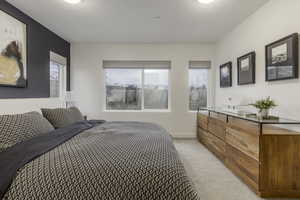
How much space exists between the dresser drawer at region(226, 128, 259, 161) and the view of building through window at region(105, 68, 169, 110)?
2.57m

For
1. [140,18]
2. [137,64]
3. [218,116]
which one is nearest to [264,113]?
[218,116]

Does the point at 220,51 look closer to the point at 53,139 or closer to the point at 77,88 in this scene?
the point at 77,88

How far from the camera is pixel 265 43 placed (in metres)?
3.06

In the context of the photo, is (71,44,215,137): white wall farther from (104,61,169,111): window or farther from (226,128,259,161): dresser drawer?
(226,128,259,161): dresser drawer

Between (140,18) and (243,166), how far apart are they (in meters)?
2.74

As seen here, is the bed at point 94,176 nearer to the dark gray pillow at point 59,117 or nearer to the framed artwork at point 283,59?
the dark gray pillow at point 59,117

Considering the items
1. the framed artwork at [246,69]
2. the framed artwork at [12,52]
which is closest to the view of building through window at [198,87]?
the framed artwork at [246,69]

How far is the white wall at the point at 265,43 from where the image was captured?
8.17 feet

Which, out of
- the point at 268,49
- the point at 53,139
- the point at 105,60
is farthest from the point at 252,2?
the point at 105,60

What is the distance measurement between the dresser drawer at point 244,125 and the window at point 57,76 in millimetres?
3598

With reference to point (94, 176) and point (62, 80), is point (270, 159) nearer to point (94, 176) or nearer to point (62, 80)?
point (94, 176)

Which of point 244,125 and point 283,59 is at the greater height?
point 283,59

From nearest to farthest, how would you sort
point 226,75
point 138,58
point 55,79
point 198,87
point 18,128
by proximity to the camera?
point 18,128, point 226,75, point 55,79, point 138,58, point 198,87

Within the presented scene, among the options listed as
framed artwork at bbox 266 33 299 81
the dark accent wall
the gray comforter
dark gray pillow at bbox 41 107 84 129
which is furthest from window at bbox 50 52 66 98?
framed artwork at bbox 266 33 299 81
